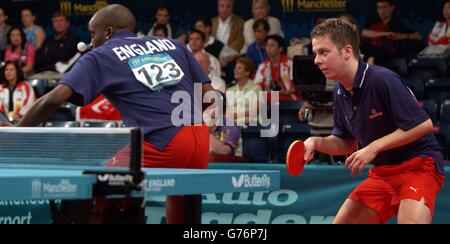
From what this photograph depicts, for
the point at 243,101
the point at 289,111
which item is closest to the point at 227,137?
the point at 243,101

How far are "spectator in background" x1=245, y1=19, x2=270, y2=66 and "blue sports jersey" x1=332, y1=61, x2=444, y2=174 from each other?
7384mm

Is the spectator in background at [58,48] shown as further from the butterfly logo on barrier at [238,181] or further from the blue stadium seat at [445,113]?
the butterfly logo on barrier at [238,181]

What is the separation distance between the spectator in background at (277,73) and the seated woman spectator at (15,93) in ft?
10.6

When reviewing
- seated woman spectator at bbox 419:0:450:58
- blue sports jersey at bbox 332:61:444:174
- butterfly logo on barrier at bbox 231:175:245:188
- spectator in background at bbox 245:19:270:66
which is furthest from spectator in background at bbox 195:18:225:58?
butterfly logo on barrier at bbox 231:175:245:188

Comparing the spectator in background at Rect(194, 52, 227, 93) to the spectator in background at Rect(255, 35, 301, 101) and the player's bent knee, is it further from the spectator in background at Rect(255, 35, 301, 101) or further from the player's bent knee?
the player's bent knee

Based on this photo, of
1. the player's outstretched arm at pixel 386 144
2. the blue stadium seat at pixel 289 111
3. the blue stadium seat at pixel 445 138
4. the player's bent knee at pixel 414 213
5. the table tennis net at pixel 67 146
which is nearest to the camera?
the table tennis net at pixel 67 146

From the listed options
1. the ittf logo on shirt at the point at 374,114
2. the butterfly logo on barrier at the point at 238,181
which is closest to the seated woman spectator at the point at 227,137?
the ittf logo on shirt at the point at 374,114

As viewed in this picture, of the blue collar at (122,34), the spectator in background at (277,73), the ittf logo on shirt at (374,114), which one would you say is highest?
the blue collar at (122,34)

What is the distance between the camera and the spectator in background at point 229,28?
1380 cm

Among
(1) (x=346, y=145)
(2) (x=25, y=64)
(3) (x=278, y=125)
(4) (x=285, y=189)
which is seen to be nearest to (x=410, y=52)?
(3) (x=278, y=125)

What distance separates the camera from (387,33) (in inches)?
502

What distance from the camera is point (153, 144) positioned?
5.84 m

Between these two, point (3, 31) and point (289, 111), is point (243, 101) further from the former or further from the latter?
point (3, 31)

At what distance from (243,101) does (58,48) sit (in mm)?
4475
